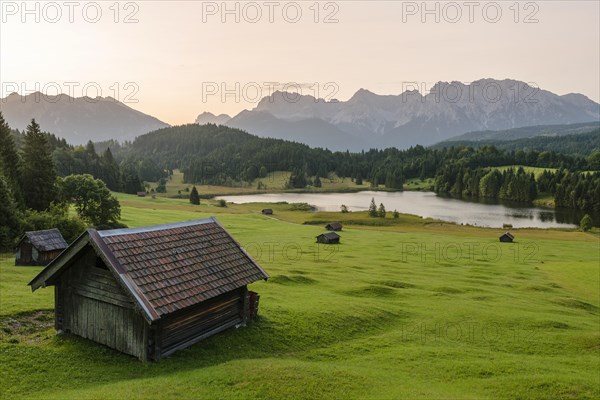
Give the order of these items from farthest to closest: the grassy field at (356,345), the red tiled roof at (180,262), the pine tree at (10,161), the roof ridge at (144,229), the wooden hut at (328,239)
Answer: the wooden hut at (328,239)
the pine tree at (10,161)
the roof ridge at (144,229)
the red tiled roof at (180,262)
the grassy field at (356,345)

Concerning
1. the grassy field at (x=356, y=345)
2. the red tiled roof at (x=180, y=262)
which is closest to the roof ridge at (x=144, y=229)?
the red tiled roof at (x=180, y=262)

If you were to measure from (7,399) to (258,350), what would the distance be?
10834mm

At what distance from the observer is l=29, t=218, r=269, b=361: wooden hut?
19.0 meters

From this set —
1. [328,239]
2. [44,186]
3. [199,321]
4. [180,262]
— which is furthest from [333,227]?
[180,262]

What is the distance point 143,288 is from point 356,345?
1252cm

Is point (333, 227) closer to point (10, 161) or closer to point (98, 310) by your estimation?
point (10, 161)

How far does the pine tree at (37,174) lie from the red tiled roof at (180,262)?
5947cm

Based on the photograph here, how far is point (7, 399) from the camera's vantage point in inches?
611

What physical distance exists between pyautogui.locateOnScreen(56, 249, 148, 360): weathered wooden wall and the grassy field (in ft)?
1.97

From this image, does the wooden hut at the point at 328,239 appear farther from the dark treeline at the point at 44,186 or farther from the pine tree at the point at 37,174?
the pine tree at the point at 37,174

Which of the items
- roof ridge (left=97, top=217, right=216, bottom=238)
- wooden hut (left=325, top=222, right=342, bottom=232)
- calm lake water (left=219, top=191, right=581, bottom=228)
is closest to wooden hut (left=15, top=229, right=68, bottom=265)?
roof ridge (left=97, top=217, right=216, bottom=238)

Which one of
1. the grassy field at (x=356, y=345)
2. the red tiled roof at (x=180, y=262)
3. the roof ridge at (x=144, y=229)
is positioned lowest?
the grassy field at (x=356, y=345)

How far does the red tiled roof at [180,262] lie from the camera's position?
63.2 ft

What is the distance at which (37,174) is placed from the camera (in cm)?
7131
